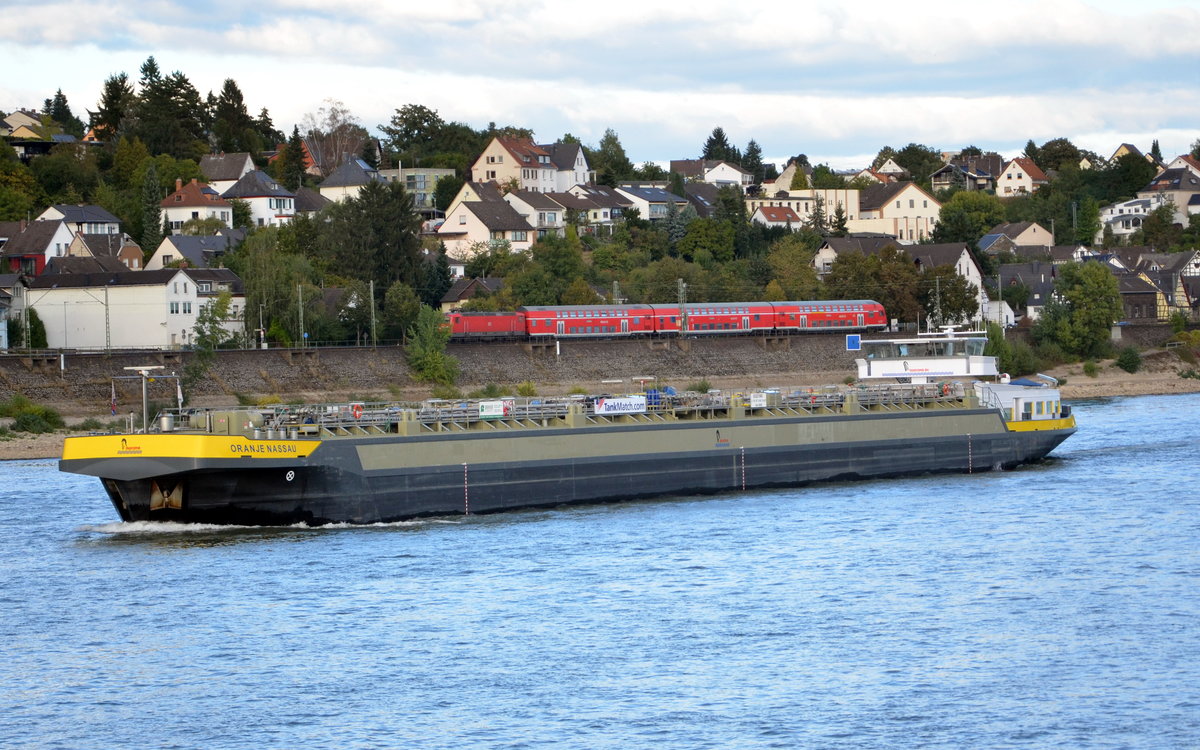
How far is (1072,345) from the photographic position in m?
94.6

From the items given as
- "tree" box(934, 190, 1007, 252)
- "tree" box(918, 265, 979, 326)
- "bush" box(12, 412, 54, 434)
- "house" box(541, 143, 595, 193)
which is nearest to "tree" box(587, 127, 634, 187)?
"house" box(541, 143, 595, 193)

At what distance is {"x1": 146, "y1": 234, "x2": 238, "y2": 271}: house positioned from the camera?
9481 centimetres

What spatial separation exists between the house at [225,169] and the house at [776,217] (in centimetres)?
4632

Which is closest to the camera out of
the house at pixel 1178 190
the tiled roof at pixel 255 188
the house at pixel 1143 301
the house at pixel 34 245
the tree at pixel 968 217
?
the house at pixel 34 245

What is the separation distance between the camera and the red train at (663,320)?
3327 inches

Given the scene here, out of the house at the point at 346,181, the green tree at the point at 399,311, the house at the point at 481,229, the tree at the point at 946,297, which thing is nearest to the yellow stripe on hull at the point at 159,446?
the green tree at the point at 399,311

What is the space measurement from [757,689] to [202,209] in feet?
295

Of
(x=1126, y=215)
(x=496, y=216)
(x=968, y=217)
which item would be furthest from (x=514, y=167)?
(x=1126, y=215)

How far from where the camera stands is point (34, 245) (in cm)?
9162

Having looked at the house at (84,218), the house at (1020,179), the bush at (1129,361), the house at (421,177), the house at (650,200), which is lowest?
the bush at (1129,361)

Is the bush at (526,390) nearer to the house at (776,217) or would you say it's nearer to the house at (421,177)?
the house at (421,177)

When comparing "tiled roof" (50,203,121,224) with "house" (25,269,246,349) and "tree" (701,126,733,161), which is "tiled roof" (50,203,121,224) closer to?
"house" (25,269,246,349)

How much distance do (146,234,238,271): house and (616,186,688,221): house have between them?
4654cm

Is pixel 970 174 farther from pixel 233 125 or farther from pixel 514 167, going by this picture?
pixel 233 125
